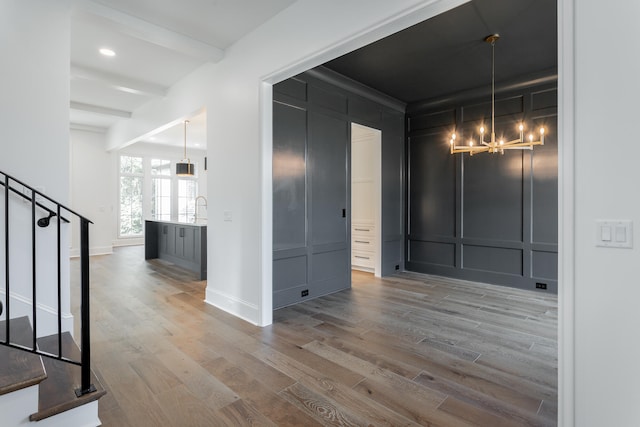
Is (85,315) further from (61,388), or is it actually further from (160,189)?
(160,189)

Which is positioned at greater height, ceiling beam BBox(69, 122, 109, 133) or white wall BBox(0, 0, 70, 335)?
ceiling beam BBox(69, 122, 109, 133)

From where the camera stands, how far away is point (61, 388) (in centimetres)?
188

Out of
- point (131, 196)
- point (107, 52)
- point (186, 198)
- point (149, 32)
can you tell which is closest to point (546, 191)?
point (149, 32)

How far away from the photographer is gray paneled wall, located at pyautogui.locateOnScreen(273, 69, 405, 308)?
395 centimetres

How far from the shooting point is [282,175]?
395cm

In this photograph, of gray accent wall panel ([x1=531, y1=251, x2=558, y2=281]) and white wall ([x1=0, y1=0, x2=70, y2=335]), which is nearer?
white wall ([x1=0, y1=0, x2=70, y2=335])

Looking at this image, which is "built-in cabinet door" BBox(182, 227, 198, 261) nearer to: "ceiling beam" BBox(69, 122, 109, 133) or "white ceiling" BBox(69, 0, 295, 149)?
"white ceiling" BBox(69, 0, 295, 149)

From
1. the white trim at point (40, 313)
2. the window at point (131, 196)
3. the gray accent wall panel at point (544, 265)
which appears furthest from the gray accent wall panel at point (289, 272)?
the window at point (131, 196)
